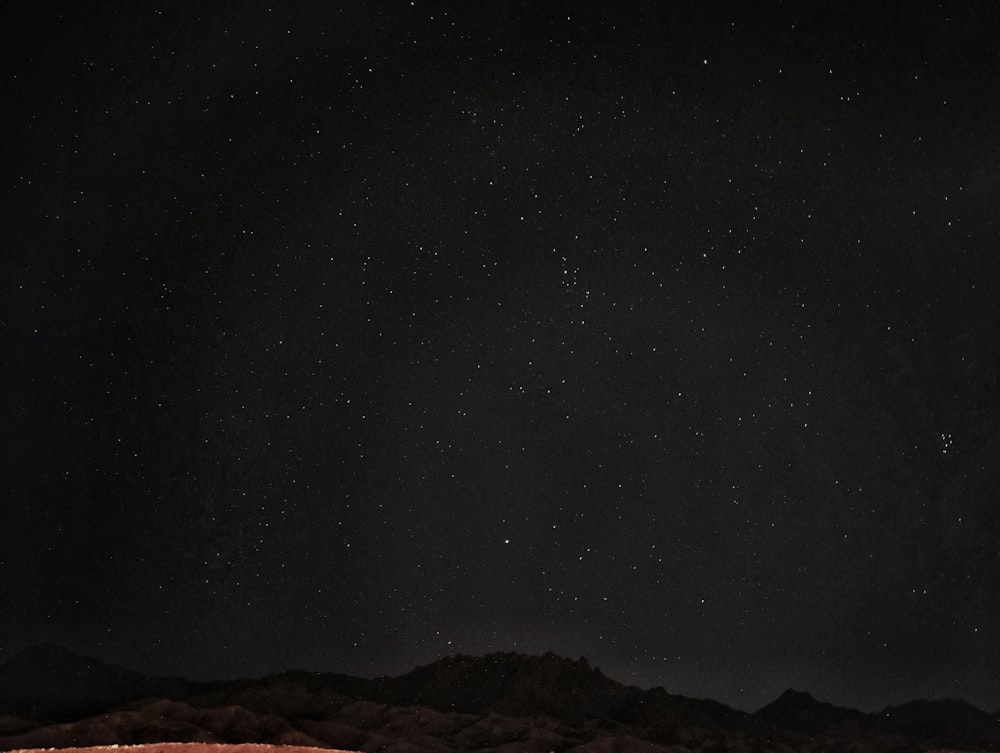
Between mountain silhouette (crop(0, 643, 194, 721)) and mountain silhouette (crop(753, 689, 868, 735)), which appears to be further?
mountain silhouette (crop(753, 689, 868, 735))

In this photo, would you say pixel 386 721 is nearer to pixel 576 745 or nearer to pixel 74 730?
pixel 576 745

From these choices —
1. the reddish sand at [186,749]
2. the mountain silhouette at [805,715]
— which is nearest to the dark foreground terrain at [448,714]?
the mountain silhouette at [805,715]

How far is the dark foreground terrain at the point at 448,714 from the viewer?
41250 millimetres

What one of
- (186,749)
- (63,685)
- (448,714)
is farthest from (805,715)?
(186,749)

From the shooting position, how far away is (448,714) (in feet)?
170

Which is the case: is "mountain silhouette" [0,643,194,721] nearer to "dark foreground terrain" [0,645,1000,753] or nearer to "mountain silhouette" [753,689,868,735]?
"dark foreground terrain" [0,645,1000,753]

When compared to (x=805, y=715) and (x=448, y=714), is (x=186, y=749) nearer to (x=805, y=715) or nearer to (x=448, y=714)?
(x=448, y=714)

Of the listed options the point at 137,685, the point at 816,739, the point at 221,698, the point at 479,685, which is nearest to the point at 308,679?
the point at 221,698

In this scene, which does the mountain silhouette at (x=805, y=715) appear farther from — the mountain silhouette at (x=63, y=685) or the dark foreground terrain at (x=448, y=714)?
the mountain silhouette at (x=63, y=685)

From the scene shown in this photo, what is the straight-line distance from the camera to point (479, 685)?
65688mm

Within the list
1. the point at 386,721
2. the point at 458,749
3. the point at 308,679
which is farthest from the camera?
the point at 308,679

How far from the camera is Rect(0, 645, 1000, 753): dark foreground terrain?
4125 centimetres

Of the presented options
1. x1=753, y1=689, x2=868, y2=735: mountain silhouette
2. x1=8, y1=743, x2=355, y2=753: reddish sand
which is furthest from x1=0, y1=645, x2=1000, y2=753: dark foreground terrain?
x1=8, y1=743, x2=355, y2=753: reddish sand

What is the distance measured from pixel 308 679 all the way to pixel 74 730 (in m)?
19.4
